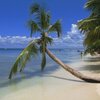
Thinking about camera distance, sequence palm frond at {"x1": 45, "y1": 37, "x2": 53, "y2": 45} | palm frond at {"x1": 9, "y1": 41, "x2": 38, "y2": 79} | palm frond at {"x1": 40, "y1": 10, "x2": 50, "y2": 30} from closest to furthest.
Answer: palm frond at {"x1": 9, "y1": 41, "x2": 38, "y2": 79}
palm frond at {"x1": 45, "y1": 37, "x2": 53, "y2": 45}
palm frond at {"x1": 40, "y1": 10, "x2": 50, "y2": 30}

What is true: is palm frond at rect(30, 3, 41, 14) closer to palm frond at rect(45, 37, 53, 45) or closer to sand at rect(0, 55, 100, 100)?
palm frond at rect(45, 37, 53, 45)

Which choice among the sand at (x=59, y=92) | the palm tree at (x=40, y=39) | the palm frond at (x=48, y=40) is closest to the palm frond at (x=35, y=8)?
the palm tree at (x=40, y=39)

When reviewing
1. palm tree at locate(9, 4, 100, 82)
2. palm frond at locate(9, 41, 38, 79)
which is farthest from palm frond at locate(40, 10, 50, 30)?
palm frond at locate(9, 41, 38, 79)

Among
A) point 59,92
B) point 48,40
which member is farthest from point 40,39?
point 59,92

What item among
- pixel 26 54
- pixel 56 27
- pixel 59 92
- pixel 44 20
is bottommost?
pixel 59 92

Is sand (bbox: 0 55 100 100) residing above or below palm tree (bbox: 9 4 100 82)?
below

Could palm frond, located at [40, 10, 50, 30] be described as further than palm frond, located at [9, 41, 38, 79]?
Yes

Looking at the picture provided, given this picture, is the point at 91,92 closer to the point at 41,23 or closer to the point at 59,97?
the point at 59,97

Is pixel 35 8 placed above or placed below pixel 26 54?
above

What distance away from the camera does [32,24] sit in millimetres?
16250

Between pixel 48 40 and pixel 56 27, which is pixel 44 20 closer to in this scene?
pixel 56 27

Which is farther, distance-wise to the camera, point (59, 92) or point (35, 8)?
point (35, 8)

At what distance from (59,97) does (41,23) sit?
6415 mm

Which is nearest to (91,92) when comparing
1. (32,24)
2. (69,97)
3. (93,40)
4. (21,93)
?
(69,97)
